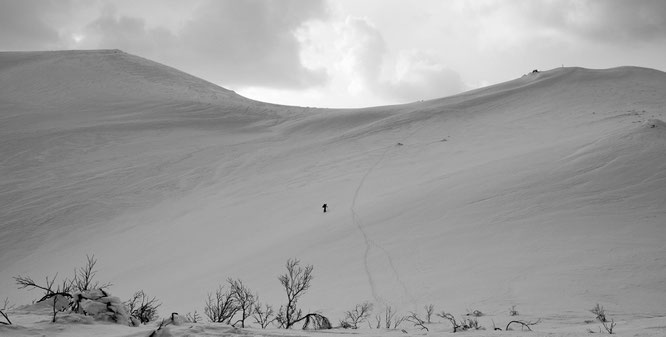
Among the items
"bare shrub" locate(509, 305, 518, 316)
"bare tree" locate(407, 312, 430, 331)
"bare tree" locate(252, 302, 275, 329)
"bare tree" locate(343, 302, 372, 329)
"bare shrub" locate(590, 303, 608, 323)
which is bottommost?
"bare shrub" locate(590, 303, 608, 323)

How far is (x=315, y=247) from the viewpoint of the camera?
1313cm

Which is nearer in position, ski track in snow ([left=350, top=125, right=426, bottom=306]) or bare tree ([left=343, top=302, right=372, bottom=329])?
bare tree ([left=343, top=302, right=372, bottom=329])

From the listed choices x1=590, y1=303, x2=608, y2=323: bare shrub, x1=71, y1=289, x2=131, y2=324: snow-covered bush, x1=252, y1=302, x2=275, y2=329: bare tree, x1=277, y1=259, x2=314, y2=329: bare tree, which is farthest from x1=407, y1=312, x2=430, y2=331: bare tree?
x1=71, y1=289, x2=131, y2=324: snow-covered bush

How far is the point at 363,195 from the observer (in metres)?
17.5

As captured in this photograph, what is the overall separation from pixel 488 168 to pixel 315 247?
20.0 feet

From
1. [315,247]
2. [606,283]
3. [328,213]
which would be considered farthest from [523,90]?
[606,283]

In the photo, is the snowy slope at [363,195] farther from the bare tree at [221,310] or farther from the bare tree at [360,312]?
the bare tree at [221,310]

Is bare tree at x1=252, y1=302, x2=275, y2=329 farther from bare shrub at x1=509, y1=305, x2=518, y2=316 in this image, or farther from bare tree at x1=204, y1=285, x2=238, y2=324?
bare shrub at x1=509, y1=305, x2=518, y2=316

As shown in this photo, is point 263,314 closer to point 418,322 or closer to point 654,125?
point 418,322

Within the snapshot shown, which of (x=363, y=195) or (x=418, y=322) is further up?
(x=363, y=195)

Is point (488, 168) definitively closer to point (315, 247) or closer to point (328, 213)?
point (328, 213)

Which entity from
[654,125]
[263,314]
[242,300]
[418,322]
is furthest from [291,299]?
[654,125]

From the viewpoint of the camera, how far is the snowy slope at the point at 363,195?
31.5ft

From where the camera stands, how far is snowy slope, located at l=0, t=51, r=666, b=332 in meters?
9.60
